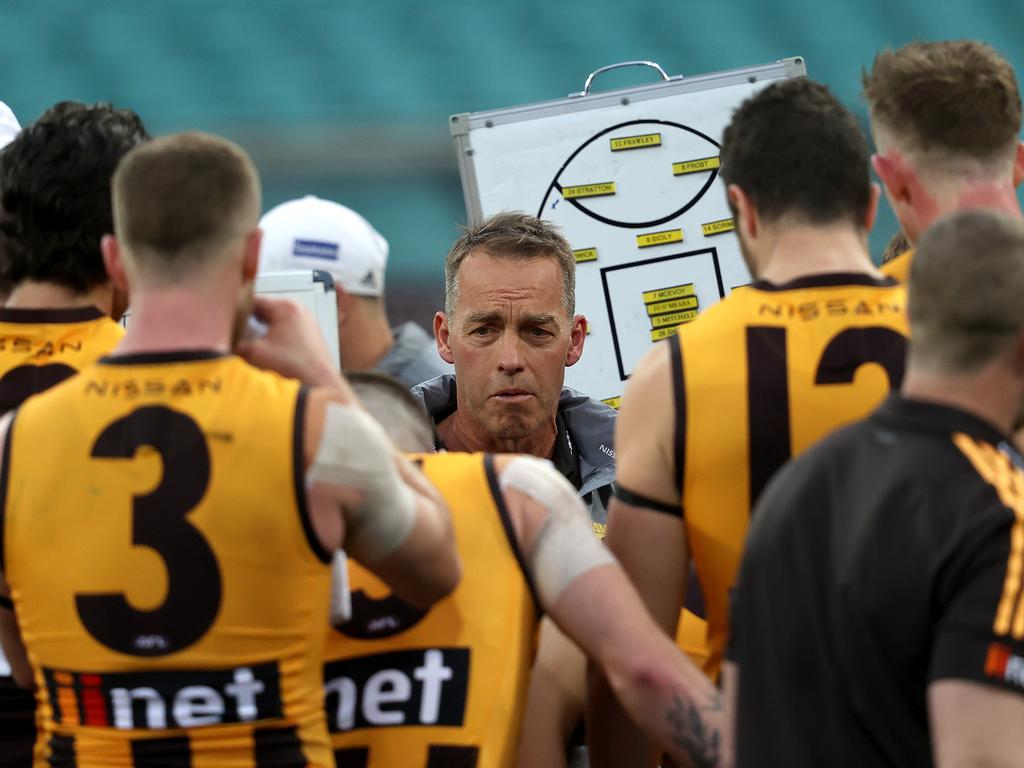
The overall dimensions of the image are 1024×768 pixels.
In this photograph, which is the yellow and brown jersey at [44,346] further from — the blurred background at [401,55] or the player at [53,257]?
A: the blurred background at [401,55]

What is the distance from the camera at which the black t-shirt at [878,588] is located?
5.73ft

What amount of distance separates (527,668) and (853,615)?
2.58 ft

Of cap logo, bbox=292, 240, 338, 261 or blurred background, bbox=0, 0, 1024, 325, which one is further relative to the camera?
blurred background, bbox=0, 0, 1024, 325

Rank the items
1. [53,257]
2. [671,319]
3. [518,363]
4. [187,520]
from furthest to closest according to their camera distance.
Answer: [671,319], [518,363], [53,257], [187,520]

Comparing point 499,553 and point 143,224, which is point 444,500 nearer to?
point 499,553

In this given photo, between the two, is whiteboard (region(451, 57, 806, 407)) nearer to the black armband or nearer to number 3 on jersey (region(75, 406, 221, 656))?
the black armband

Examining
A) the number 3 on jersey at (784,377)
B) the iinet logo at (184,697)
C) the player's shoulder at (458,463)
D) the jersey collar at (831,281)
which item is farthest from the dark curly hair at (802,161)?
the iinet logo at (184,697)

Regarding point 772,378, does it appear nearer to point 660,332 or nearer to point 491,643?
point 491,643

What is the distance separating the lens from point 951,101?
272 cm

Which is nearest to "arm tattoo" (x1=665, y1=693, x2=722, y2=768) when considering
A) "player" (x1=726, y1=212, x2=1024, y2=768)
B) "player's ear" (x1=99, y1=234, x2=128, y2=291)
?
"player" (x1=726, y1=212, x2=1024, y2=768)

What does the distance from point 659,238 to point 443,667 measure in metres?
2.52

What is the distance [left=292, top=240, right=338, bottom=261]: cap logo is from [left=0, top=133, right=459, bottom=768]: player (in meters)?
2.12

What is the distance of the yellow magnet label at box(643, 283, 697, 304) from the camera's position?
15.2ft

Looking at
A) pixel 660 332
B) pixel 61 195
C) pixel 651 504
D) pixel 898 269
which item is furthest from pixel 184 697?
pixel 660 332
